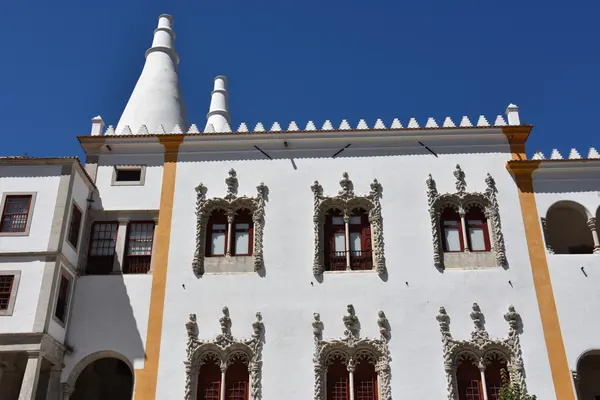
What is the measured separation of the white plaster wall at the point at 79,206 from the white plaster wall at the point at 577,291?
52.5 feet

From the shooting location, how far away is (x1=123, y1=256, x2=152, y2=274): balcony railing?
25.2 meters

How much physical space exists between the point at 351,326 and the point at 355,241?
320 centimetres

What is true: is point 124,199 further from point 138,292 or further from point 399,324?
point 399,324

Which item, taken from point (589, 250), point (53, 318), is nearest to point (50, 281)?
point (53, 318)

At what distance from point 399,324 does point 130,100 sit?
54.4ft

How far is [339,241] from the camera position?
82.8ft

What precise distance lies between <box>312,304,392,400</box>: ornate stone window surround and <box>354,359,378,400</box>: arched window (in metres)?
0.14

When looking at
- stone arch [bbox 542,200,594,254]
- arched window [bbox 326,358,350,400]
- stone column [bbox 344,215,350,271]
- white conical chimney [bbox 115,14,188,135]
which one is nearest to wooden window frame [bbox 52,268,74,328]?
white conical chimney [bbox 115,14,188,135]

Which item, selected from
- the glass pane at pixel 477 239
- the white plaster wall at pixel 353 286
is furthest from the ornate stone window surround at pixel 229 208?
the glass pane at pixel 477 239

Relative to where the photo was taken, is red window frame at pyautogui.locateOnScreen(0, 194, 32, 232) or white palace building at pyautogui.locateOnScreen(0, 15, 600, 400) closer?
white palace building at pyautogui.locateOnScreen(0, 15, 600, 400)

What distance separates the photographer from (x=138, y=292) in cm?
2455

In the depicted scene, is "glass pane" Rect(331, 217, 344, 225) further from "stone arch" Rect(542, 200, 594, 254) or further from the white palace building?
"stone arch" Rect(542, 200, 594, 254)

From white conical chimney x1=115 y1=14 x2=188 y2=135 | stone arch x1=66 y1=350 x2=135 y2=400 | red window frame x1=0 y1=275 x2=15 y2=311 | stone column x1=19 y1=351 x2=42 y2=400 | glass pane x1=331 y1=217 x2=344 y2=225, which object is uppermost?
white conical chimney x1=115 y1=14 x2=188 y2=135

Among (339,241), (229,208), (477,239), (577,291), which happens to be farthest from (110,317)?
(577,291)
